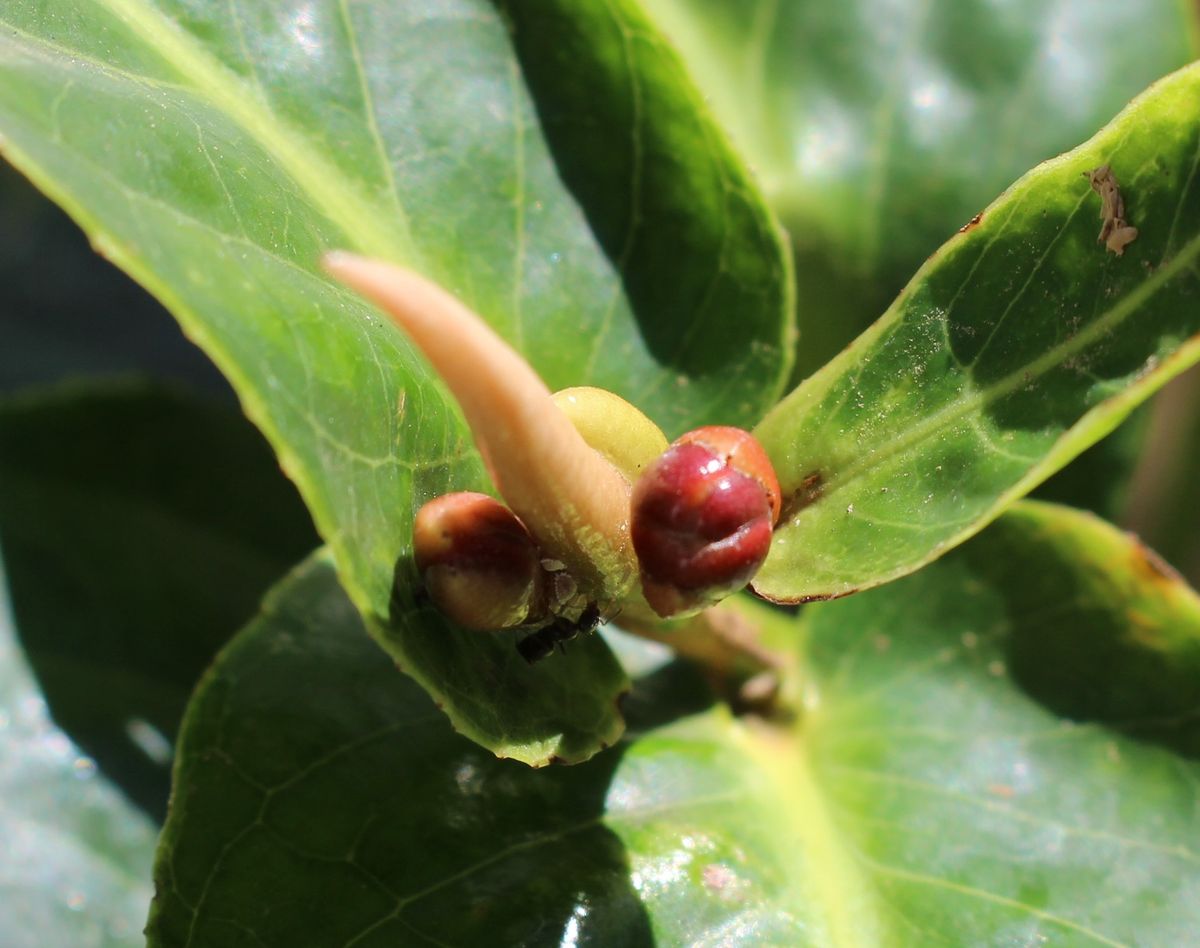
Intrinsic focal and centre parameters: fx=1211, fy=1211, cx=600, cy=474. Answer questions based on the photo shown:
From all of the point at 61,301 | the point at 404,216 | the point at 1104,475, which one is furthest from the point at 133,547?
the point at 1104,475

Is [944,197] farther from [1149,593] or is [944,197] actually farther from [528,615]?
[528,615]

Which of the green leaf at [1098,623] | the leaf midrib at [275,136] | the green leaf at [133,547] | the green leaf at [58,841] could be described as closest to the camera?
the leaf midrib at [275,136]

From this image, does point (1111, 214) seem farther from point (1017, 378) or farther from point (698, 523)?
point (698, 523)

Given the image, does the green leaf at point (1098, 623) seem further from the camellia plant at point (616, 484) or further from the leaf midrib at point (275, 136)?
the leaf midrib at point (275, 136)

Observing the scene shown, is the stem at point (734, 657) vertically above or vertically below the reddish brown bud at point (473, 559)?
below

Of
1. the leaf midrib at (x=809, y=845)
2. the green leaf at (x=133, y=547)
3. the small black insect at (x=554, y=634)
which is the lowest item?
the green leaf at (x=133, y=547)

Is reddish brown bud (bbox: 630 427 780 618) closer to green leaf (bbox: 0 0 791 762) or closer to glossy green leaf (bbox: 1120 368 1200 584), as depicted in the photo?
green leaf (bbox: 0 0 791 762)

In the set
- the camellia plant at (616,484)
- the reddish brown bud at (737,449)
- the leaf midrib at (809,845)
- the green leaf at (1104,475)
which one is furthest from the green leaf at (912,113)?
the reddish brown bud at (737,449)

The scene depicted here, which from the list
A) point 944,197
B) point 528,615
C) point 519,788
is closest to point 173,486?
point 519,788
